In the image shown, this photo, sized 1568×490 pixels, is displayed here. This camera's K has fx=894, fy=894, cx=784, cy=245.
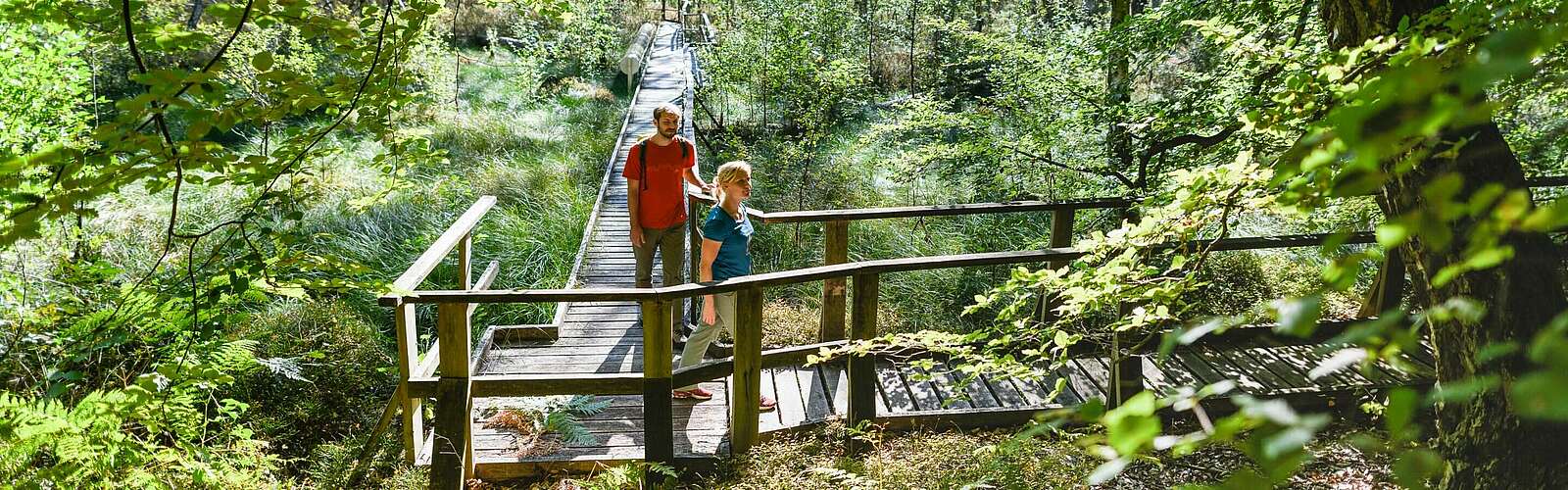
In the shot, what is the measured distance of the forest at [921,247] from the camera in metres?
1.31

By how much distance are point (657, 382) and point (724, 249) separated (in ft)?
3.01

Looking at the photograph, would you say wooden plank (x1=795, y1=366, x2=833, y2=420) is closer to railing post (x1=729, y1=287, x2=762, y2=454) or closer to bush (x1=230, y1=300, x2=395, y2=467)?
railing post (x1=729, y1=287, x2=762, y2=454)

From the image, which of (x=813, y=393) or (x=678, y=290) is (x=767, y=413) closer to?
(x=813, y=393)

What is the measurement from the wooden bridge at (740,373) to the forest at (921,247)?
88 mm

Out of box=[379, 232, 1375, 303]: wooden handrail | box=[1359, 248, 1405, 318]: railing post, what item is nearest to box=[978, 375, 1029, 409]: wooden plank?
box=[379, 232, 1375, 303]: wooden handrail

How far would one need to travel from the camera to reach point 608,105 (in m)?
17.7

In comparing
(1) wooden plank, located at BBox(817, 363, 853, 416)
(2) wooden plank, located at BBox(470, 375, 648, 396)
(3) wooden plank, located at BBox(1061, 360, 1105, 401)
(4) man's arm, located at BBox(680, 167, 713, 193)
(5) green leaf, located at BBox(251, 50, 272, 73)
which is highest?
(5) green leaf, located at BBox(251, 50, 272, 73)

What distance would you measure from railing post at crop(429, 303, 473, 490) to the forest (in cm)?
31

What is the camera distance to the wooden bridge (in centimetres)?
430

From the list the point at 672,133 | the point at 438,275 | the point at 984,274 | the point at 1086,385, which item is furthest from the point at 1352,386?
the point at 438,275

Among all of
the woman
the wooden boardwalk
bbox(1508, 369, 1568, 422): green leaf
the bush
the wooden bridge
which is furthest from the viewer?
the bush

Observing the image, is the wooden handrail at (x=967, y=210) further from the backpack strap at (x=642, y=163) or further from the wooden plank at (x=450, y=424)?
the wooden plank at (x=450, y=424)

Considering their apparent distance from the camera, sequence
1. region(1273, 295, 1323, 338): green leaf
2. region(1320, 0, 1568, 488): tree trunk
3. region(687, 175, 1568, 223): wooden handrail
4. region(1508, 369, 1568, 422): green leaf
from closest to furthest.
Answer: region(1508, 369, 1568, 422): green leaf → region(1273, 295, 1323, 338): green leaf → region(1320, 0, 1568, 488): tree trunk → region(687, 175, 1568, 223): wooden handrail

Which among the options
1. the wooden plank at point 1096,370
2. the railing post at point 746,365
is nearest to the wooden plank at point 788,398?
the railing post at point 746,365
